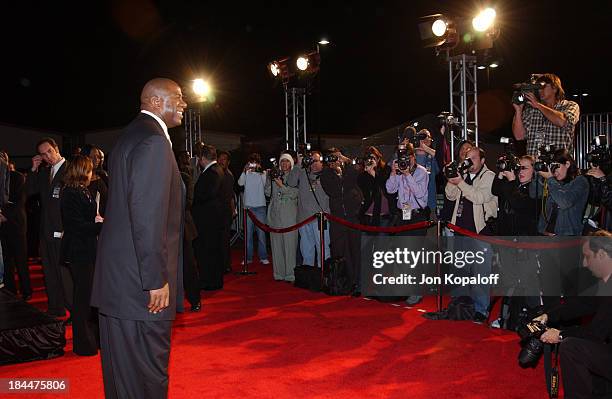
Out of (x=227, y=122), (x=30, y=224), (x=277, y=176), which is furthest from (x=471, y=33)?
(x=227, y=122)

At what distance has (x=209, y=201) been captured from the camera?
8.84 m

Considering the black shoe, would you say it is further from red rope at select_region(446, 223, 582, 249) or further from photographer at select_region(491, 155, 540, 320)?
red rope at select_region(446, 223, 582, 249)

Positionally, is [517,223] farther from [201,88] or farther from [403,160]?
[201,88]

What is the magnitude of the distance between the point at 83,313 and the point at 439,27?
5.90 m

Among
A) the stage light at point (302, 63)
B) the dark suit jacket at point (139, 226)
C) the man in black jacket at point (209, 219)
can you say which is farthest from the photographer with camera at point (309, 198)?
the dark suit jacket at point (139, 226)

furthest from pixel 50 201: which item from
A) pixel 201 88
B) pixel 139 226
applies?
pixel 201 88

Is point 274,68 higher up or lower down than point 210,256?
higher up

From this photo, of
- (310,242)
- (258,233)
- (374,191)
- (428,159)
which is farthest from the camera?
(258,233)

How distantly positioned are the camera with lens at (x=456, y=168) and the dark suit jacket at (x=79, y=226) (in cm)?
360

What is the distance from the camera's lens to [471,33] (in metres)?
8.86

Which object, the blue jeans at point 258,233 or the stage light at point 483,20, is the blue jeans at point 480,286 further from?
the blue jeans at point 258,233

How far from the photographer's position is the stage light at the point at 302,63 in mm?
12383

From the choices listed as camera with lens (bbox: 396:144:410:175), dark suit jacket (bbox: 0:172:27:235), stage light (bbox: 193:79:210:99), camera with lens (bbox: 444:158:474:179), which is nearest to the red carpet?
camera with lens (bbox: 444:158:474:179)

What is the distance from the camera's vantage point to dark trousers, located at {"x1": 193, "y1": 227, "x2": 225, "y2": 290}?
8922 millimetres
